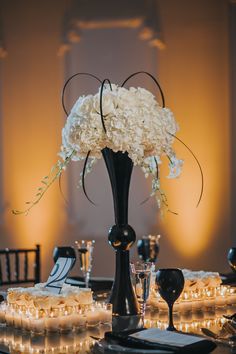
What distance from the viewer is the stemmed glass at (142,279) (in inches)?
74.2

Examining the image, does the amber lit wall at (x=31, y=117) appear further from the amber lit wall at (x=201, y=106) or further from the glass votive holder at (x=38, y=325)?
the glass votive holder at (x=38, y=325)

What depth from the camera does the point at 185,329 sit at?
6.00 ft

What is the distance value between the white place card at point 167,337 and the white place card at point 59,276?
39 cm

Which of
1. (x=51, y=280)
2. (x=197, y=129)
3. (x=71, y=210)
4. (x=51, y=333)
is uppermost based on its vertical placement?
(x=197, y=129)

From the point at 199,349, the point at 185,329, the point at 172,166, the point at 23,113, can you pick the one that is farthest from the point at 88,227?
the point at 199,349

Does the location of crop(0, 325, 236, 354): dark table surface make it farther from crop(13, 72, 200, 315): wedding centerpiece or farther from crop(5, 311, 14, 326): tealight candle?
crop(13, 72, 200, 315): wedding centerpiece

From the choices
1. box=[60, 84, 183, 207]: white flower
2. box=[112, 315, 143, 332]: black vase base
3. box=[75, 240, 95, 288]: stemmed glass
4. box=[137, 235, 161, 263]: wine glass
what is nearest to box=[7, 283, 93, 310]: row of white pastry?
box=[112, 315, 143, 332]: black vase base

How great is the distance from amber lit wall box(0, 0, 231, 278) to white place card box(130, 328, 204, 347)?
323 cm

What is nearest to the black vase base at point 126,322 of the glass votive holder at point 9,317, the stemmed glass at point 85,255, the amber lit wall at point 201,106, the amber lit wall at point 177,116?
the glass votive holder at point 9,317

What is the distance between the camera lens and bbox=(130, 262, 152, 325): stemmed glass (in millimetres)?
1886

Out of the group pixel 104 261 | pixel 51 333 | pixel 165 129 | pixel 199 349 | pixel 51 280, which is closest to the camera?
pixel 199 349

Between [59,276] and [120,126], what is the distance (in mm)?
477

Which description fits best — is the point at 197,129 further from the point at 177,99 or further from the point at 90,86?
the point at 90,86

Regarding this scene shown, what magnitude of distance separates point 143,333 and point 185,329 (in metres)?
0.25
